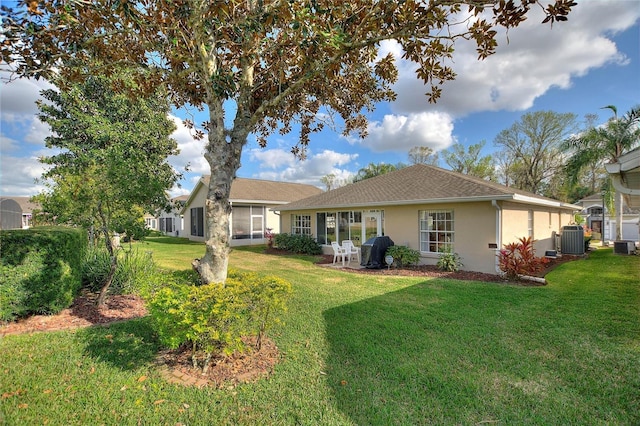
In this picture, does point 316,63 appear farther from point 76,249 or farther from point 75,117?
point 75,117

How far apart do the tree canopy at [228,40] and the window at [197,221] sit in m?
18.7

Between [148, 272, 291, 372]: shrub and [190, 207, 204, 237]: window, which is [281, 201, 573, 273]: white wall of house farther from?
[190, 207, 204, 237]: window

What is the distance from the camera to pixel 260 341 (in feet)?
13.3

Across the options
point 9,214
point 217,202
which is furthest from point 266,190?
point 217,202

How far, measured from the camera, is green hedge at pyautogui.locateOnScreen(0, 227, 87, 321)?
15.2 feet

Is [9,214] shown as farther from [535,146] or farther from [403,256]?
[535,146]

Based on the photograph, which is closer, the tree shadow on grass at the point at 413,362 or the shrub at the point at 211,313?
the tree shadow on grass at the point at 413,362

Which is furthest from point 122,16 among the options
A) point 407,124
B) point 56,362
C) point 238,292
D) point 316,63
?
point 407,124

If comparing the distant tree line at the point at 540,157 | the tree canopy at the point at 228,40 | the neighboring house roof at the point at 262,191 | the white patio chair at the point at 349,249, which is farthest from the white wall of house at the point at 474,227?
the neighboring house roof at the point at 262,191

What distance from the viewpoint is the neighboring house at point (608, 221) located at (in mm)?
21531

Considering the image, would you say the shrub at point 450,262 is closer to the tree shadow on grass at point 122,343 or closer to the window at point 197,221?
the tree shadow on grass at point 122,343

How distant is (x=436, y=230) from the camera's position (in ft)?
37.0

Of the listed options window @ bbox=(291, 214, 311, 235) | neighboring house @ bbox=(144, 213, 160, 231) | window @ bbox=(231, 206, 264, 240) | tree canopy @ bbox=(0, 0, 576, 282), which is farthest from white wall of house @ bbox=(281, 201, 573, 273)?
window @ bbox=(231, 206, 264, 240)

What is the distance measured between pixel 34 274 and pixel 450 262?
429 inches
